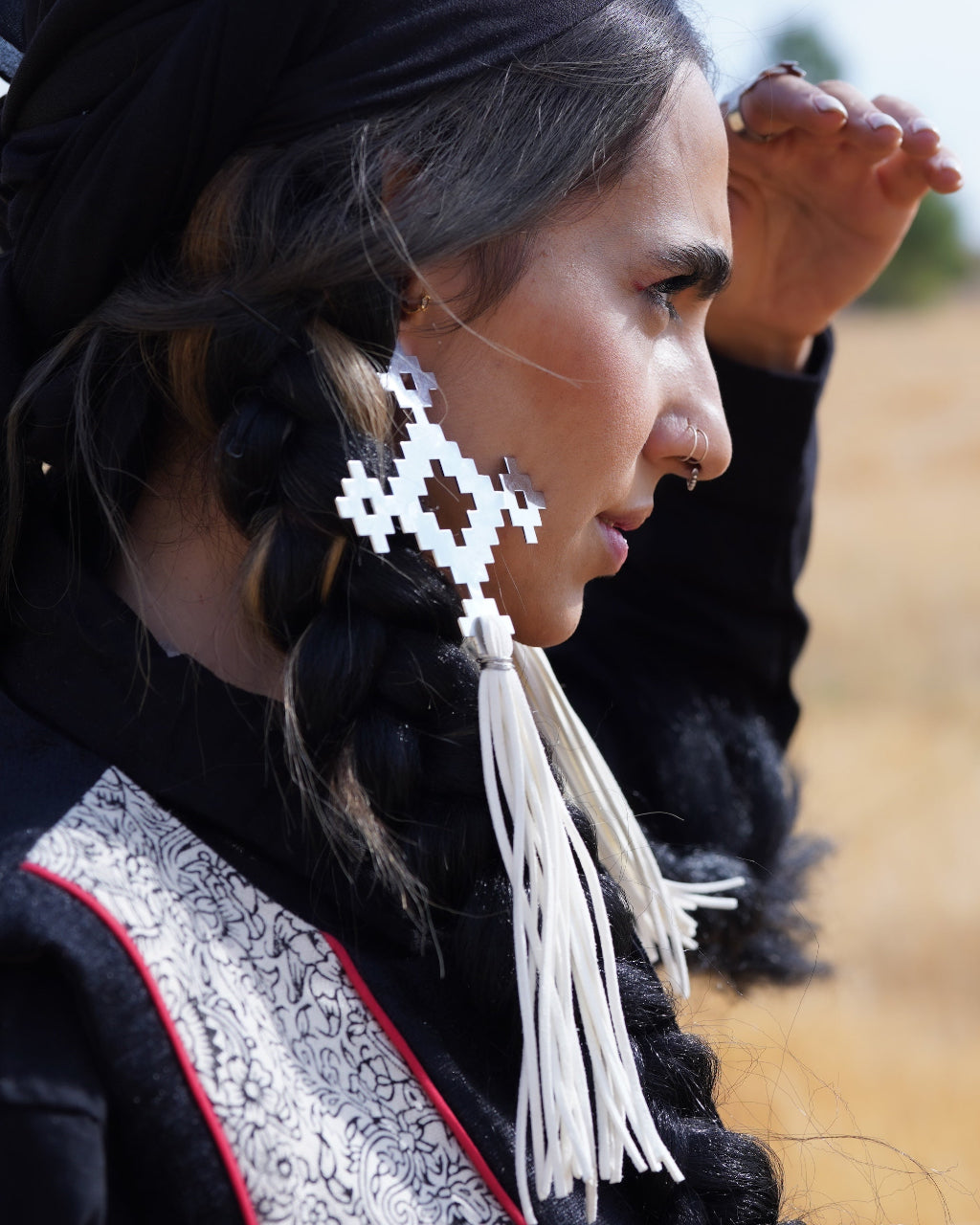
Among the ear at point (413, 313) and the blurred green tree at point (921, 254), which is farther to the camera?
the blurred green tree at point (921, 254)

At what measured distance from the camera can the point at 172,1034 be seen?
91cm

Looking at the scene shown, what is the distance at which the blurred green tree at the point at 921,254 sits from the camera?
25750 millimetres

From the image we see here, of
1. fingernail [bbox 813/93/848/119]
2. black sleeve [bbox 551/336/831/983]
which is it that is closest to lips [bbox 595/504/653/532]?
black sleeve [bbox 551/336/831/983]

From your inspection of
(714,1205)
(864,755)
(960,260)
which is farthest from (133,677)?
(960,260)

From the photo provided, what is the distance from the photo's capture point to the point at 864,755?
634 centimetres

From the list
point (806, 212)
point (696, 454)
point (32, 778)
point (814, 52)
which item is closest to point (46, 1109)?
point (32, 778)

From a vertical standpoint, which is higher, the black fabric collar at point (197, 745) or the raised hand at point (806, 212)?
the raised hand at point (806, 212)

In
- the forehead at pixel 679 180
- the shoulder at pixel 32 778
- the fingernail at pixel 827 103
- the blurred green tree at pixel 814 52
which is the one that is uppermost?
the blurred green tree at pixel 814 52

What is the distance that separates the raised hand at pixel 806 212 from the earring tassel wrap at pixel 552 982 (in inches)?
40.4

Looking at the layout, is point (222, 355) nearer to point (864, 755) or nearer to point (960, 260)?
point (864, 755)

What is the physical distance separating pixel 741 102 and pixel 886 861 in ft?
12.9

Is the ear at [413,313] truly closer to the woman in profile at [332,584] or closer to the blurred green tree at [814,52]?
the woman in profile at [332,584]

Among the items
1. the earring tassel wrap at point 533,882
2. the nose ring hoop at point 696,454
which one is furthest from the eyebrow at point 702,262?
the earring tassel wrap at point 533,882

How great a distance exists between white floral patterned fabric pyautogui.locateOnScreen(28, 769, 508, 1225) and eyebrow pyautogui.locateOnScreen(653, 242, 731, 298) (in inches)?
25.8
